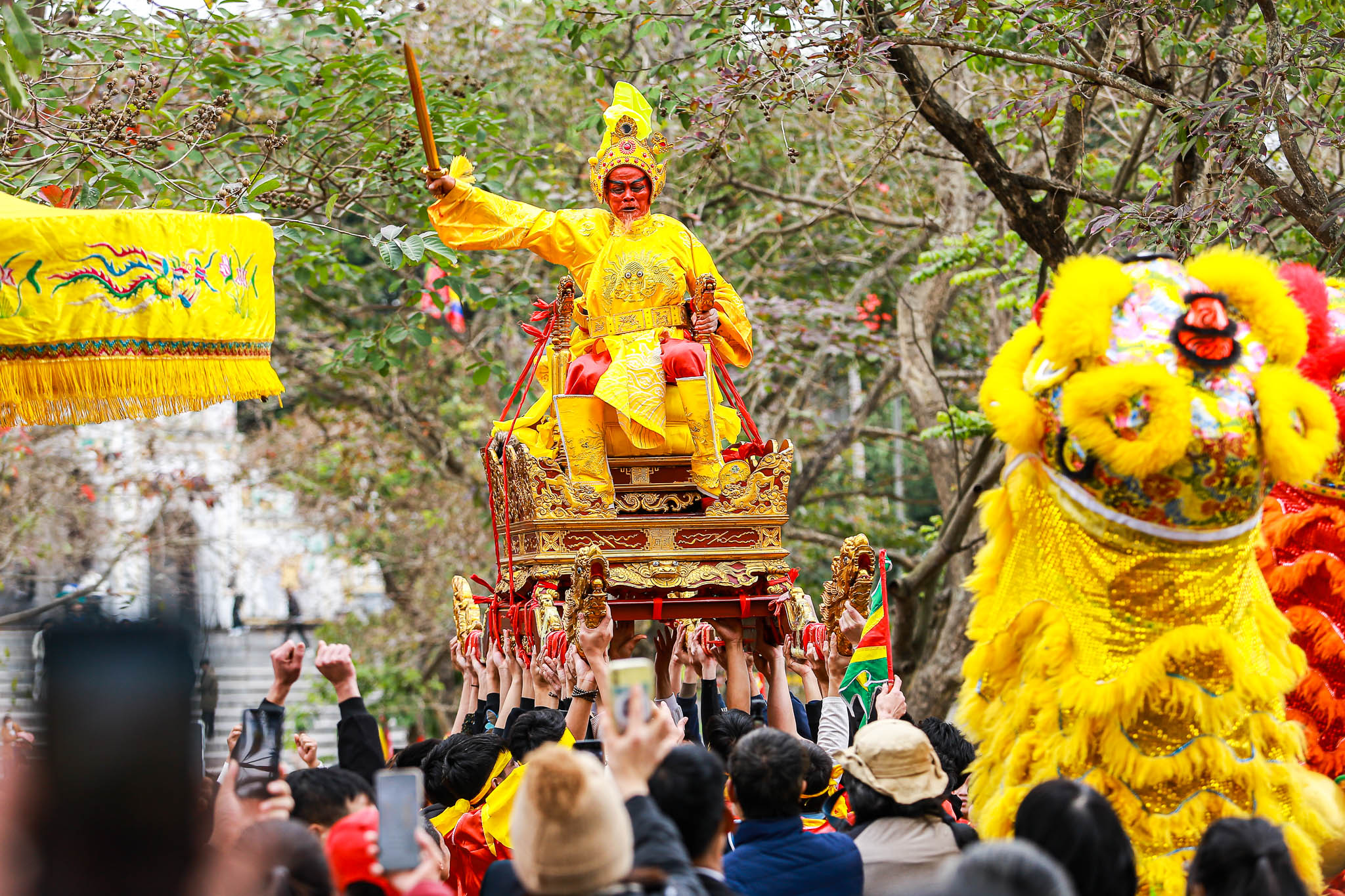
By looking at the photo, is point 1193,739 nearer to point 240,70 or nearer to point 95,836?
point 95,836

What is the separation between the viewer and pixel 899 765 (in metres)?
3.41

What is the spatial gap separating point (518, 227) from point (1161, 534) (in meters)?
3.19

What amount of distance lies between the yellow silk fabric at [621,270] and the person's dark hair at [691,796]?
8.71 ft

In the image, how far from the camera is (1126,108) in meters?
9.54

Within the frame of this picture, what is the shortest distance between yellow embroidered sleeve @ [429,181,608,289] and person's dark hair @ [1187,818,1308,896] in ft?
12.4

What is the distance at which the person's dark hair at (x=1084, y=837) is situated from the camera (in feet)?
8.77

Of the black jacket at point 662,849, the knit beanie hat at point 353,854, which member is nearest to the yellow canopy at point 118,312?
the knit beanie hat at point 353,854

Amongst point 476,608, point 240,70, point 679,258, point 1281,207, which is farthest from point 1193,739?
point 240,70

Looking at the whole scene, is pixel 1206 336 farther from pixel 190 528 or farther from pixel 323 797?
pixel 190 528

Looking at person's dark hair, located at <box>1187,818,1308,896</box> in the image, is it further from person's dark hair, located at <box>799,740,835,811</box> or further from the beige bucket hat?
person's dark hair, located at <box>799,740,835,811</box>

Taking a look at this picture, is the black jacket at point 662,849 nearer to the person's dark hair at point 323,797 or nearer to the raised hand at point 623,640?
the person's dark hair at point 323,797

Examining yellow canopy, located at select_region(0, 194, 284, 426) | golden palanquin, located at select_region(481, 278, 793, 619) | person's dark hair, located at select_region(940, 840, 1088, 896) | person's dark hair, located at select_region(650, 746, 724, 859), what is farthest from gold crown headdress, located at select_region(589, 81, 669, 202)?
person's dark hair, located at select_region(940, 840, 1088, 896)

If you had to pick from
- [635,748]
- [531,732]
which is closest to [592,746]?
[531,732]

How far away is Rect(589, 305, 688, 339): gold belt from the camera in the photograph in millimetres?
5695
